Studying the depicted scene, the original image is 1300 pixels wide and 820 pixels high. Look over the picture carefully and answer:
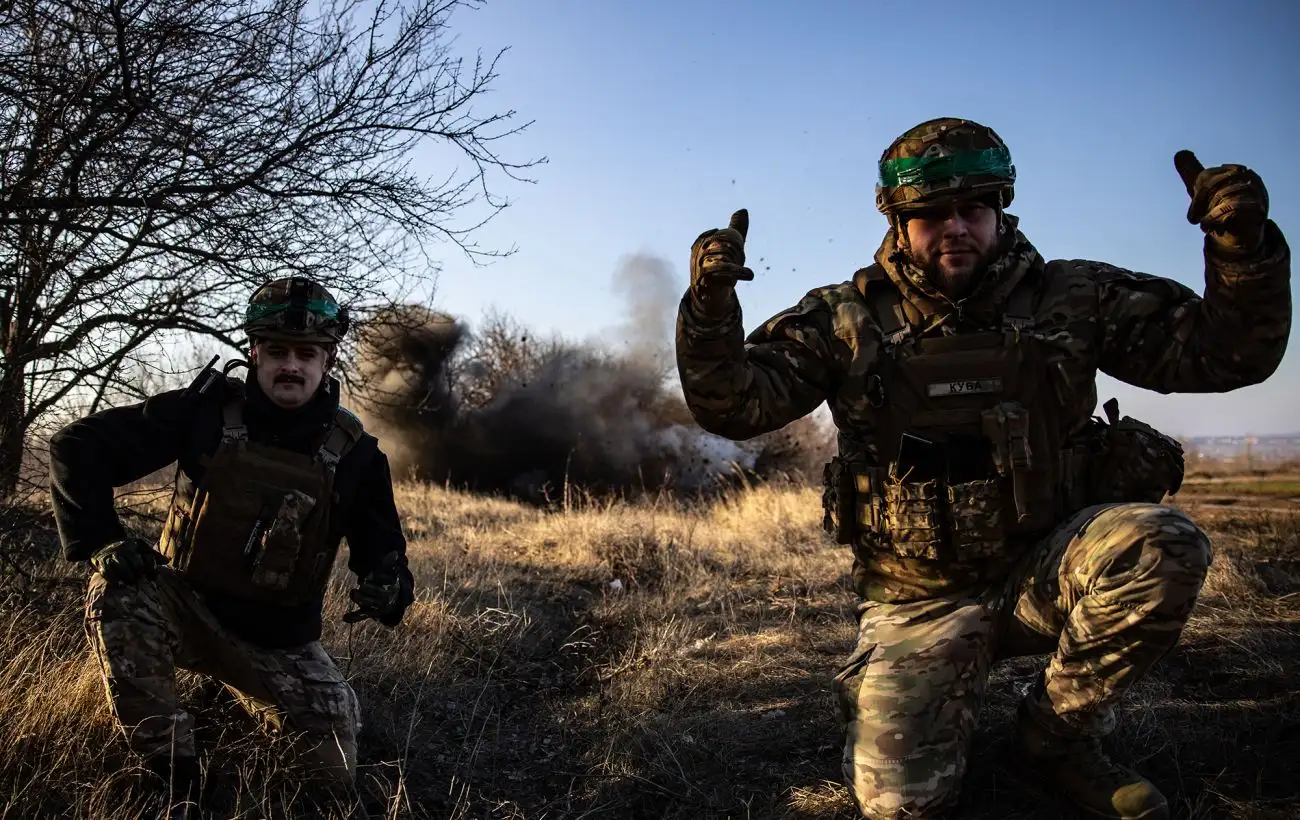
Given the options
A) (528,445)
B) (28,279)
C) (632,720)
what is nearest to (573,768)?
(632,720)

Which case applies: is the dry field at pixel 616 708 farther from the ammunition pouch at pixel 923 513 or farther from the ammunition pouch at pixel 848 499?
the ammunition pouch at pixel 848 499

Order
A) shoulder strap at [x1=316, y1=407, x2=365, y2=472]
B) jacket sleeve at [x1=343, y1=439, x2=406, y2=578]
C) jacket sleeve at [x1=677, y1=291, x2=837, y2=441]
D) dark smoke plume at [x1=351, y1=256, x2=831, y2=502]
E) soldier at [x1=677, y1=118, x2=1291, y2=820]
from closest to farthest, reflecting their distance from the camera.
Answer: soldier at [x1=677, y1=118, x2=1291, y2=820]
jacket sleeve at [x1=677, y1=291, x2=837, y2=441]
shoulder strap at [x1=316, y1=407, x2=365, y2=472]
jacket sleeve at [x1=343, y1=439, x2=406, y2=578]
dark smoke plume at [x1=351, y1=256, x2=831, y2=502]

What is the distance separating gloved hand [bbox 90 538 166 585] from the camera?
271 centimetres

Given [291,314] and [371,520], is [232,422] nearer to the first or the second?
[291,314]

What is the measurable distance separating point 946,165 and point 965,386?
733mm

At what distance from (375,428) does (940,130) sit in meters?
18.4

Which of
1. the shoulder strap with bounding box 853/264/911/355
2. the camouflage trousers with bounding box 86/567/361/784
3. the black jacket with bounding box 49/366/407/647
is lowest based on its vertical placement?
the camouflage trousers with bounding box 86/567/361/784

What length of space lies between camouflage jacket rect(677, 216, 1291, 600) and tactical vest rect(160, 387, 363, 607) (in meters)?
1.32

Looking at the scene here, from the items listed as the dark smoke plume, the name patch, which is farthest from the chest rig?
the dark smoke plume

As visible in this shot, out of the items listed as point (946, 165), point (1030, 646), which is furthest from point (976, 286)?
point (1030, 646)

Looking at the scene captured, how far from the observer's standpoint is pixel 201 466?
2982mm

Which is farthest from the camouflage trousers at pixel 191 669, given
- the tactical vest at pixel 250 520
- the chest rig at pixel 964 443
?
the chest rig at pixel 964 443

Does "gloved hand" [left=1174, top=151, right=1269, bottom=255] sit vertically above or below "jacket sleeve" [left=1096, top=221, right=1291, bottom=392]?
above

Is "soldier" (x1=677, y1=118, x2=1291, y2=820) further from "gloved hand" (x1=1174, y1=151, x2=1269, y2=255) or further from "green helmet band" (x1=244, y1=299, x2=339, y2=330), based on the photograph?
"green helmet band" (x1=244, y1=299, x2=339, y2=330)
